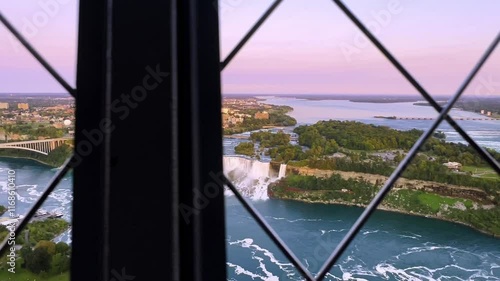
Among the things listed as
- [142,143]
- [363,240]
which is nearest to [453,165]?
[363,240]

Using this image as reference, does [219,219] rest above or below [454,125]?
below

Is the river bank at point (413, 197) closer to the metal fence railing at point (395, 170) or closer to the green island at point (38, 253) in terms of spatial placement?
the metal fence railing at point (395, 170)

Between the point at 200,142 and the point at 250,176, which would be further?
the point at 250,176

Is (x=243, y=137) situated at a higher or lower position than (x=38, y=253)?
higher

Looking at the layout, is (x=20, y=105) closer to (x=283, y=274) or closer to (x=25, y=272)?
(x=25, y=272)

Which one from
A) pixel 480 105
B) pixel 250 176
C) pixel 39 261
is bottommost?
pixel 39 261

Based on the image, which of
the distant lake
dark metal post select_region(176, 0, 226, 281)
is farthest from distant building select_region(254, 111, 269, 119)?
dark metal post select_region(176, 0, 226, 281)

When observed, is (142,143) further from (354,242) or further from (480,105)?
(480,105)

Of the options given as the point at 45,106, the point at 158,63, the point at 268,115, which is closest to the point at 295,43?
the point at 268,115
